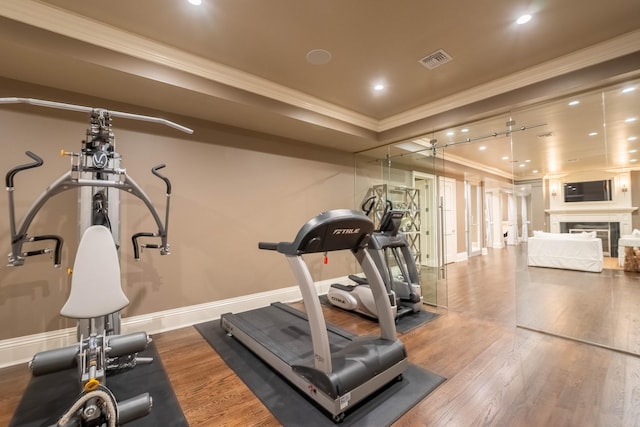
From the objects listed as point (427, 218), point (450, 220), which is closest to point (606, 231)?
point (427, 218)

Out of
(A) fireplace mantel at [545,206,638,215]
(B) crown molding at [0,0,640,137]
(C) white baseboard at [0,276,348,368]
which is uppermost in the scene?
(B) crown molding at [0,0,640,137]

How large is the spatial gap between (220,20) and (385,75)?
1.86 m

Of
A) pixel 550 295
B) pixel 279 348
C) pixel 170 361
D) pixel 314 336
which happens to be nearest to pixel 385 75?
pixel 314 336

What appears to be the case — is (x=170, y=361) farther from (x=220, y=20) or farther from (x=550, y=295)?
(x=550, y=295)

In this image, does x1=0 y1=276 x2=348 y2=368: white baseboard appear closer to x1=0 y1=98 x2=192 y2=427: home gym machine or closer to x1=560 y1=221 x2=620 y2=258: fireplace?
x1=0 y1=98 x2=192 y2=427: home gym machine

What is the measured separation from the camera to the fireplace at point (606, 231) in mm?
2895

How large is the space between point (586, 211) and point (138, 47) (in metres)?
5.15

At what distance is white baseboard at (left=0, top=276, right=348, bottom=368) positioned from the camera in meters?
2.49

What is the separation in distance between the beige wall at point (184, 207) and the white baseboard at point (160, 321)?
7 centimetres

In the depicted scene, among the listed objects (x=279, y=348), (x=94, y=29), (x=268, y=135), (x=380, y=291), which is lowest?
(x=279, y=348)

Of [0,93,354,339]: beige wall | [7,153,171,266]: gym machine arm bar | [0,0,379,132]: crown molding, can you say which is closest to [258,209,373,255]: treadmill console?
[7,153,171,266]: gym machine arm bar

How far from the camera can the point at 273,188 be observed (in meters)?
4.23

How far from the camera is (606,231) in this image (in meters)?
3.00

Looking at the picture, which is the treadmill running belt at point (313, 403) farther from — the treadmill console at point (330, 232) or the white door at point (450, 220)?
the white door at point (450, 220)
